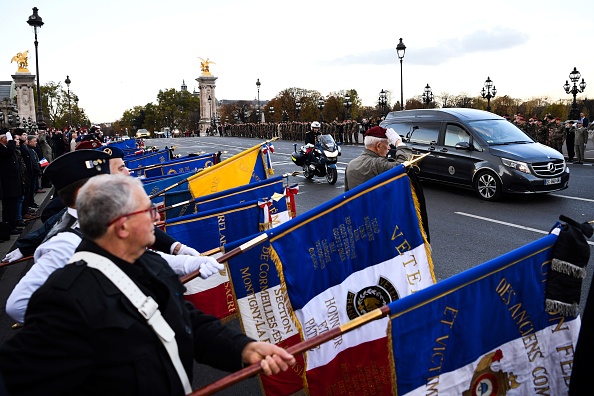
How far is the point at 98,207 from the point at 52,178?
156 cm

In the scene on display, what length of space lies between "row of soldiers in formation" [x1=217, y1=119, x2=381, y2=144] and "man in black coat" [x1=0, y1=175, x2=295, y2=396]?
99.4ft

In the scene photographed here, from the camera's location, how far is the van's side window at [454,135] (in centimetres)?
1295

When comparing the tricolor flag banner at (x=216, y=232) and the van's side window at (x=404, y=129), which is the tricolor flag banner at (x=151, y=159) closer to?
the van's side window at (x=404, y=129)

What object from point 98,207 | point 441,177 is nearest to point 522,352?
point 98,207

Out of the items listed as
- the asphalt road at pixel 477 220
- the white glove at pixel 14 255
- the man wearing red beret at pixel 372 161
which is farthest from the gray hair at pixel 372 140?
the white glove at pixel 14 255

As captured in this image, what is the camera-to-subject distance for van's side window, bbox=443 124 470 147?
42.5ft

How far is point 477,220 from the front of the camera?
10.1 m

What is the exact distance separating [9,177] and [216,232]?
6.62 meters

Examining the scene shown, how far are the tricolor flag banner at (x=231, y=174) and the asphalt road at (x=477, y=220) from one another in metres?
2.63

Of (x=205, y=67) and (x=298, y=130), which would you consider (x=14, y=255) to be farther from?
(x=205, y=67)

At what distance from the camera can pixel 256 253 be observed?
4020mm

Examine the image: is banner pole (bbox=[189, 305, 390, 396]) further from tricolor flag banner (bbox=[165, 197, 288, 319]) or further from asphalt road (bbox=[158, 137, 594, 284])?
asphalt road (bbox=[158, 137, 594, 284])

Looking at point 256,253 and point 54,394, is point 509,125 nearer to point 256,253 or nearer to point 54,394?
point 256,253

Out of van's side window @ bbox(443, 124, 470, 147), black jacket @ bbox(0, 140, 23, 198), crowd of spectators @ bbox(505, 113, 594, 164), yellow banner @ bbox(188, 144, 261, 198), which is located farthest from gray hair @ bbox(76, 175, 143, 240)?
crowd of spectators @ bbox(505, 113, 594, 164)
